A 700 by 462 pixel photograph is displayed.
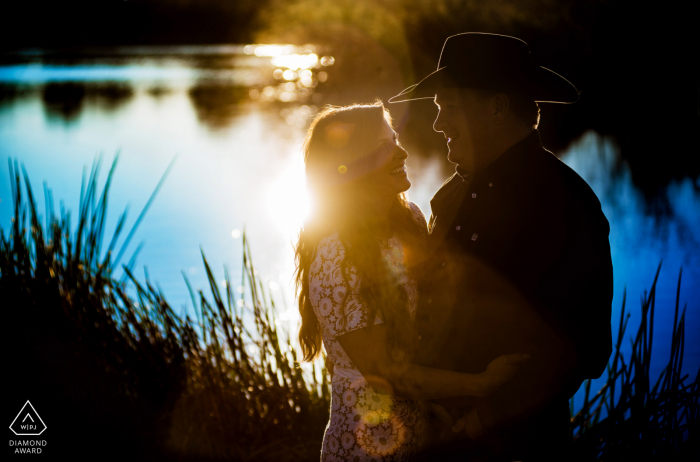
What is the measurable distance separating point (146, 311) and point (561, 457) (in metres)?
2.25

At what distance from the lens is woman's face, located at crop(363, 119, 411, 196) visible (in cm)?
191

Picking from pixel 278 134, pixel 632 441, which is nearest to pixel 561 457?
pixel 632 441

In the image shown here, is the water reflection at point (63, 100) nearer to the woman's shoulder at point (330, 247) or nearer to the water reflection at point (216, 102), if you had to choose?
the water reflection at point (216, 102)

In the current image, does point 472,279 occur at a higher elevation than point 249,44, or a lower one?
lower

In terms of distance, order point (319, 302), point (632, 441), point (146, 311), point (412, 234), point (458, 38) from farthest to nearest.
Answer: point (146, 311)
point (632, 441)
point (458, 38)
point (412, 234)
point (319, 302)

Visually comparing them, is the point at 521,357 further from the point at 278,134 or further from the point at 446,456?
the point at 278,134

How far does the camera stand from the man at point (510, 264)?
6.16 feet

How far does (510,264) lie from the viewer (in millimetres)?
1983

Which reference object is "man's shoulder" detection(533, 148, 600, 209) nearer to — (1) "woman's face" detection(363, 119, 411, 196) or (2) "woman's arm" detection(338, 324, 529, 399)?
(1) "woman's face" detection(363, 119, 411, 196)

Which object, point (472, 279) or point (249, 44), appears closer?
point (472, 279)

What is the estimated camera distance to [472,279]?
2.05 metres

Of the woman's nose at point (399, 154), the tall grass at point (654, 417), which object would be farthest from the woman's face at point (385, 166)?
the tall grass at point (654, 417)

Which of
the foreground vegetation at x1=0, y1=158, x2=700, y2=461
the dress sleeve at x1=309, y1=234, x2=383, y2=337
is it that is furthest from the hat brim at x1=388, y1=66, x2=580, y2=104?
the foreground vegetation at x1=0, y1=158, x2=700, y2=461

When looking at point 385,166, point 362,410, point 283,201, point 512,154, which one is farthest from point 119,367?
point 283,201
